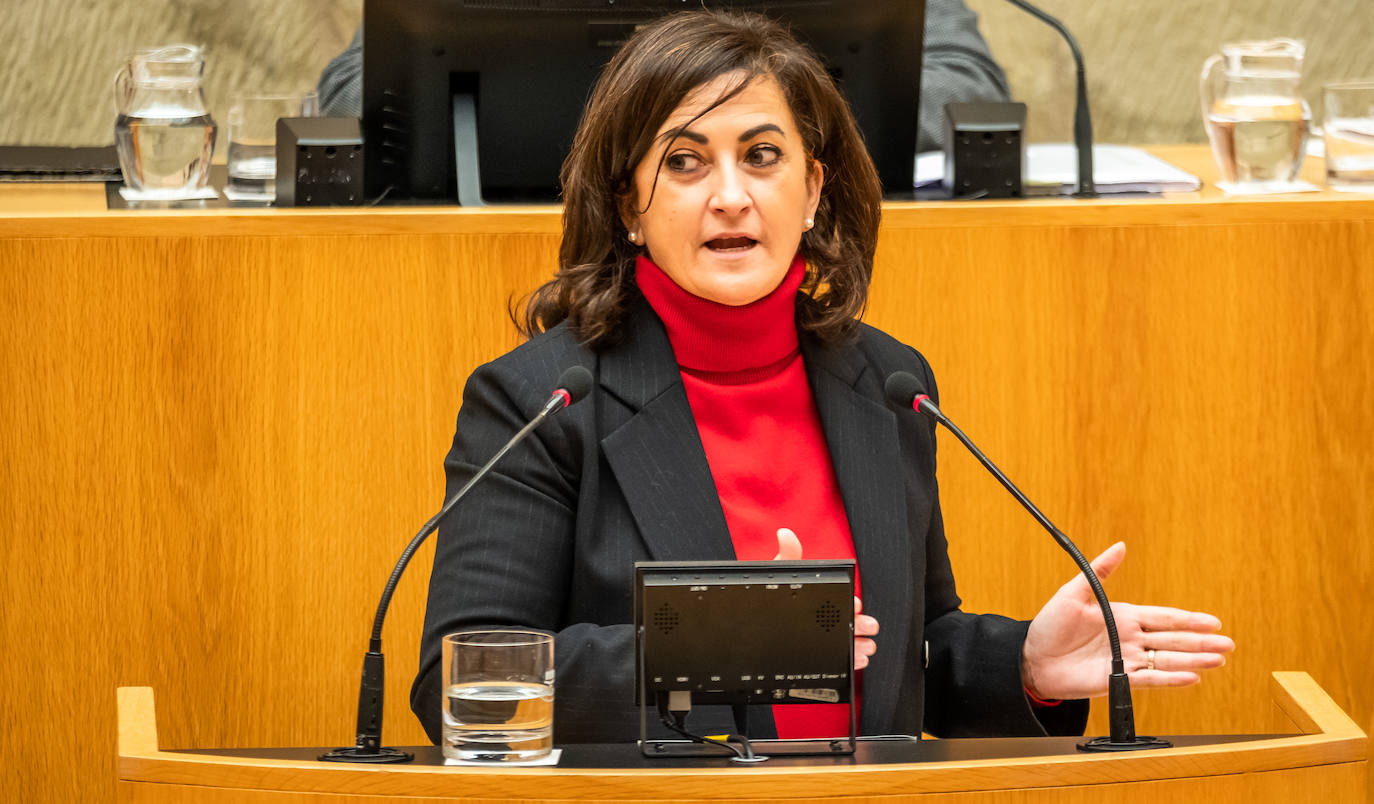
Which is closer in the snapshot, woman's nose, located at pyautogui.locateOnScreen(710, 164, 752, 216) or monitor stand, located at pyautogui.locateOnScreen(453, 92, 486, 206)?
woman's nose, located at pyautogui.locateOnScreen(710, 164, 752, 216)

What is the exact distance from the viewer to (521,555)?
1.62 m

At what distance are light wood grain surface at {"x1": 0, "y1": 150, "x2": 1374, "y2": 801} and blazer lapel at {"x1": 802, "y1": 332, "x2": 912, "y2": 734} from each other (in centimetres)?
42

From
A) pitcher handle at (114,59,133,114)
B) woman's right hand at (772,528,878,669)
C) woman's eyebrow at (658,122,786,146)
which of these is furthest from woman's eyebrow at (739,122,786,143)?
pitcher handle at (114,59,133,114)

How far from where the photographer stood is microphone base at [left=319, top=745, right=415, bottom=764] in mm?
1279

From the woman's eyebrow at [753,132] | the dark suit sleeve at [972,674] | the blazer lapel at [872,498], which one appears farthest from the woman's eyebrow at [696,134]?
the dark suit sleeve at [972,674]

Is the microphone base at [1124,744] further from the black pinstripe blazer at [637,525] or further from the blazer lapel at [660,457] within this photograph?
the blazer lapel at [660,457]

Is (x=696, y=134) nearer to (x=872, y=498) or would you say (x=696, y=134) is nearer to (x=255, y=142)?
(x=872, y=498)

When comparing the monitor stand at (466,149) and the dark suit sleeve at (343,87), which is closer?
the monitor stand at (466,149)

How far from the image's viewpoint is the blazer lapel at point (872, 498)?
5.43ft

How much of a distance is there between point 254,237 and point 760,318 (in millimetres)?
726

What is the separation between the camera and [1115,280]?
221 centimetres

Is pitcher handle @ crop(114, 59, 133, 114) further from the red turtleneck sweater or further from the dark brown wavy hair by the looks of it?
the red turtleneck sweater

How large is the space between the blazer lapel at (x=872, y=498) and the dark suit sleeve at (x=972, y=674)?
0.09m

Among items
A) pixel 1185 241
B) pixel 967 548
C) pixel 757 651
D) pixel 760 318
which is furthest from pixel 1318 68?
pixel 757 651
